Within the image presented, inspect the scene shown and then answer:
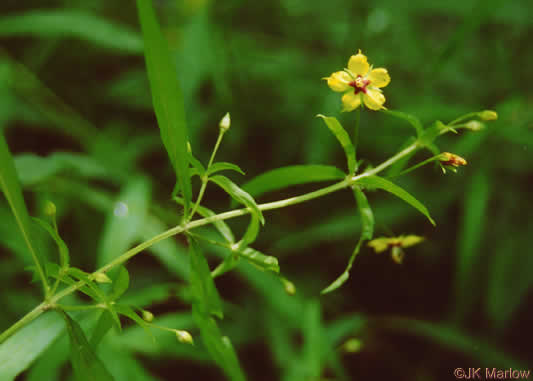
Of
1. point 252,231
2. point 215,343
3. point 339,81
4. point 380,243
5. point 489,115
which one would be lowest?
point 215,343

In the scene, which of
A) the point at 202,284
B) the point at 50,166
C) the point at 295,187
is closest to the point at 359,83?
the point at 202,284

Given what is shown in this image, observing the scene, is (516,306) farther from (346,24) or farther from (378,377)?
(346,24)

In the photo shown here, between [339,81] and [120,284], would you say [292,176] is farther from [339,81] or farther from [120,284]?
[120,284]

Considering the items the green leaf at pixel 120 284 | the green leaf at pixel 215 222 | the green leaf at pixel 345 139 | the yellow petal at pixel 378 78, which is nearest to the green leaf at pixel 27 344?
the green leaf at pixel 120 284

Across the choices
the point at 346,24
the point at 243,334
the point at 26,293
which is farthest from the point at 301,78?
the point at 26,293

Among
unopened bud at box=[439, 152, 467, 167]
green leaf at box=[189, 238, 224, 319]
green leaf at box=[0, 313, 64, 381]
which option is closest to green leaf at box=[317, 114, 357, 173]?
unopened bud at box=[439, 152, 467, 167]

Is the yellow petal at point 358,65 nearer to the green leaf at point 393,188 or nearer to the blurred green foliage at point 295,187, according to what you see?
the green leaf at point 393,188

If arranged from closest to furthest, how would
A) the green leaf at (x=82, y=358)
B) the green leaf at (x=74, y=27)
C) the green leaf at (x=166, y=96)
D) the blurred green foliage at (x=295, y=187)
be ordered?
1. the green leaf at (x=166, y=96)
2. the green leaf at (x=82, y=358)
3. the blurred green foliage at (x=295, y=187)
4. the green leaf at (x=74, y=27)
